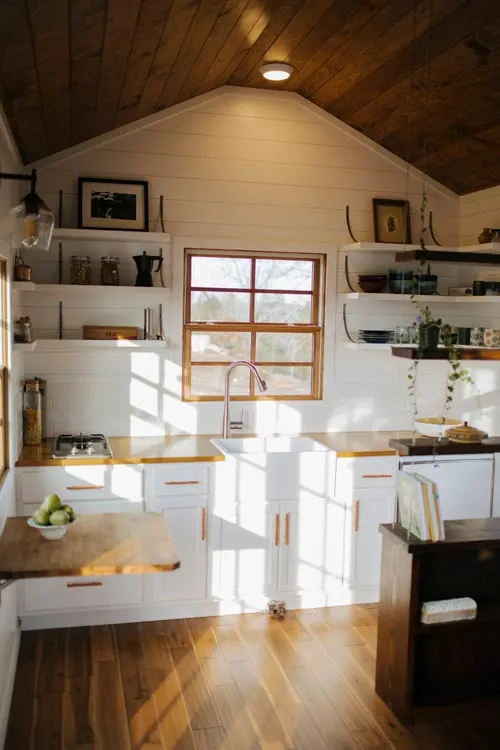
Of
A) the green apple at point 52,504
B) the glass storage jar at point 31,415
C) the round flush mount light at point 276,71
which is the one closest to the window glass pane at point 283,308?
the round flush mount light at point 276,71

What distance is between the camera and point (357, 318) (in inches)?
196

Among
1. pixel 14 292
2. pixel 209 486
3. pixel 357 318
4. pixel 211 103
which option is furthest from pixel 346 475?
pixel 211 103

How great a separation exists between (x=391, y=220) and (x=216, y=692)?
316 cm

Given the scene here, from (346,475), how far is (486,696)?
4.63 feet

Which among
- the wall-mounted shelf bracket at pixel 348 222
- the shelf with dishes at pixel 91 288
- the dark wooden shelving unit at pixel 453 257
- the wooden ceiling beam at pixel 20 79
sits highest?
the wooden ceiling beam at pixel 20 79

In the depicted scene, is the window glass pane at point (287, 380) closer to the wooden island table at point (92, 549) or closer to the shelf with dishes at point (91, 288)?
the shelf with dishes at point (91, 288)

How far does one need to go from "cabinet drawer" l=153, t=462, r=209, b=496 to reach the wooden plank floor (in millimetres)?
748

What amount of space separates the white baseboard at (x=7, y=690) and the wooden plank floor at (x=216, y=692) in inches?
1.7

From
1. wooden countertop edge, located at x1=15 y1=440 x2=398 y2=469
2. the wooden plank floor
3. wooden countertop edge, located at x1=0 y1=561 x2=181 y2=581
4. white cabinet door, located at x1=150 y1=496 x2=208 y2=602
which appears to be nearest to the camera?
wooden countertop edge, located at x1=0 y1=561 x2=181 y2=581

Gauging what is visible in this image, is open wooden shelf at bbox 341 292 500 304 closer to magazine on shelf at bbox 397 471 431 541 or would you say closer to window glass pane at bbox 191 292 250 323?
window glass pane at bbox 191 292 250 323

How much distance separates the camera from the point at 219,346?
4824 mm

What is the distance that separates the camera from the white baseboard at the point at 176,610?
4.02 m

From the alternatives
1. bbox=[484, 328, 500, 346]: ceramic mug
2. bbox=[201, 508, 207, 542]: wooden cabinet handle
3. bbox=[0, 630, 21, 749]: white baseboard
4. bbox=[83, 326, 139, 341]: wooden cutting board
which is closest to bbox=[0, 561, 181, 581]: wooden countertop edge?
bbox=[0, 630, 21, 749]: white baseboard

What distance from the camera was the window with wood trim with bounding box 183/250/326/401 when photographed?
4770 millimetres
